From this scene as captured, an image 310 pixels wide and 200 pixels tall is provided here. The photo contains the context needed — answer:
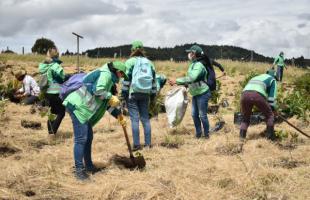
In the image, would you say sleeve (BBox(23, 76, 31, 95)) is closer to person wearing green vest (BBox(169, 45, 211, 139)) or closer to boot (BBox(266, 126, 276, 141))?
person wearing green vest (BBox(169, 45, 211, 139))

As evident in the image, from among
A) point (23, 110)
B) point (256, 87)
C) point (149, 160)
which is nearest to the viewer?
point (149, 160)

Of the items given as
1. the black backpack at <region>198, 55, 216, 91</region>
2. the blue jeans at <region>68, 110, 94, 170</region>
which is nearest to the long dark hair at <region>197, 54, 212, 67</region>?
the black backpack at <region>198, 55, 216, 91</region>

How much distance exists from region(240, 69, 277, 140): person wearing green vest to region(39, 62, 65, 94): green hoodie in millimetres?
3193

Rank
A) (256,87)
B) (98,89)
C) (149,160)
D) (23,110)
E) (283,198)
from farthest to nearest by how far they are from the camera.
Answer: (23,110), (256,87), (149,160), (98,89), (283,198)

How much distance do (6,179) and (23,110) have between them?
6909 millimetres

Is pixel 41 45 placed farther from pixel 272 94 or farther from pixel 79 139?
pixel 79 139

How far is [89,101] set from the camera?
6145 millimetres

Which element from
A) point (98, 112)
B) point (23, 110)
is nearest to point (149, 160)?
point (98, 112)

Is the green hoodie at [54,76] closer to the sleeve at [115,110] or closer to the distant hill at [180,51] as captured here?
the sleeve at [115,110]

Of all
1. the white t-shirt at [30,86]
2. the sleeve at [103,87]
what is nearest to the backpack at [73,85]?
the sleeve at [103,87]

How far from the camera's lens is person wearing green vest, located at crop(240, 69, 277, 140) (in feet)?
27.3

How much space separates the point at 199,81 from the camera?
8820mm

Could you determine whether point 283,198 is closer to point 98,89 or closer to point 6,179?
point 98,89

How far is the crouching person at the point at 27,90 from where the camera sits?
12.5 meters
